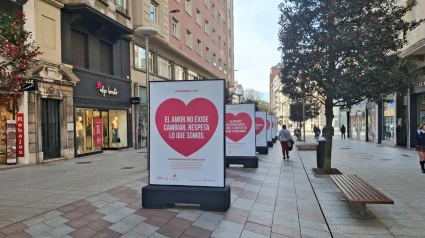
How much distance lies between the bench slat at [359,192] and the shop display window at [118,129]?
14.9m

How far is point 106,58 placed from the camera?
17.6 m

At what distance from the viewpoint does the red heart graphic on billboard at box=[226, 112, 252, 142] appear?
11.1m

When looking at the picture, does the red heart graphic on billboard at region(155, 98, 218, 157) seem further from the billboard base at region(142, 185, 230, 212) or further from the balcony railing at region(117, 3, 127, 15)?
the balcony railing at region(117, 3, 127, 15)

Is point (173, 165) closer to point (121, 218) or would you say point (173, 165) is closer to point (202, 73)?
point (121, 218)

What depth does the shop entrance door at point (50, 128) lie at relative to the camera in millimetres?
13070


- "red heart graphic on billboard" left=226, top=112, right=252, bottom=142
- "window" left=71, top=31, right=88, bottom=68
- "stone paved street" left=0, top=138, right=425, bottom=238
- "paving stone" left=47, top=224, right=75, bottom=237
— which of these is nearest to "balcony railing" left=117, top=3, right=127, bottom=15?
"window" left=71, top=31, right=88, bottom=68

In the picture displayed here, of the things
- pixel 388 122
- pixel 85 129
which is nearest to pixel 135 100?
pixel 85 129

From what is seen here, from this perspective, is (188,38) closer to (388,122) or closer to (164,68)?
(164,68)

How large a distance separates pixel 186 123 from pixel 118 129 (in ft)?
48.2

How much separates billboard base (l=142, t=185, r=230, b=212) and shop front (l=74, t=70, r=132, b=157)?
34.9 ft

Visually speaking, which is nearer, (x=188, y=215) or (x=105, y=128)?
(x=188, y=215)

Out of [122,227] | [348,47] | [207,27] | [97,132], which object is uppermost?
[207,27]

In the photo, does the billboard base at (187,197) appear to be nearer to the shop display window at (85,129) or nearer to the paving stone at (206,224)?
the paving stone at (206,224)

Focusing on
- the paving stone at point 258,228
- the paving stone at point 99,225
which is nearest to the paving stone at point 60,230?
the paving stone at point 99,225
